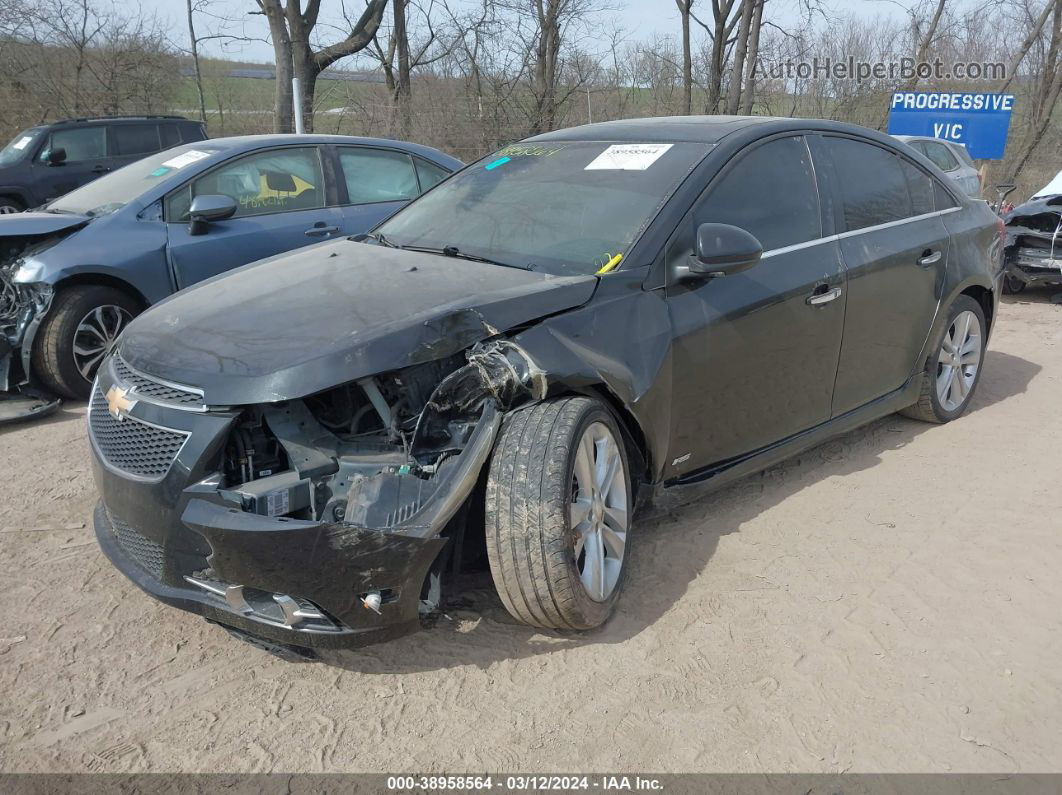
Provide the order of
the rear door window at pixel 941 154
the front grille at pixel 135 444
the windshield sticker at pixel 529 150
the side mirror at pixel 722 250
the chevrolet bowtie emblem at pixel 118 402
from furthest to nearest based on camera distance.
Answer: the rear door window at pixel 941 154 < the windshield sticker at pixel 529 150 < the side mirror at pixel 722 250 < the chevrolet bowtie emblem at pixel 118 402 < the front grille at pixel 135 444

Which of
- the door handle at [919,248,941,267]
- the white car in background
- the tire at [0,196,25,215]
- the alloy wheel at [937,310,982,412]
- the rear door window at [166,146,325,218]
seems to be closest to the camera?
the door handle at [919,248,941,267]

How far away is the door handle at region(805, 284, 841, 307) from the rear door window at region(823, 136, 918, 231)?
37 cm

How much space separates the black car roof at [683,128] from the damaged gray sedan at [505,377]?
0.07 ft

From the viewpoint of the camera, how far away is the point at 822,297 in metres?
3.95

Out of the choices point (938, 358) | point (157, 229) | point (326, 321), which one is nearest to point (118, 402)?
point (326, 321)

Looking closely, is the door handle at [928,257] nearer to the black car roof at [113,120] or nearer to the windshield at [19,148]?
the black car roof at [113,120]

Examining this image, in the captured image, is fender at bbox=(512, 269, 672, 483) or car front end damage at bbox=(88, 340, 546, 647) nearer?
car front end damage at bbox=(88, 340, 546, 647)

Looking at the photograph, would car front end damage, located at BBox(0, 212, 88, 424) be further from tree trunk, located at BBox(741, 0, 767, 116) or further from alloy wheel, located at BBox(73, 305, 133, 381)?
tree trunk, located at BBox(741, 0, 767, 116)

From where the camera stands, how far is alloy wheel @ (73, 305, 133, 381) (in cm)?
→ 558

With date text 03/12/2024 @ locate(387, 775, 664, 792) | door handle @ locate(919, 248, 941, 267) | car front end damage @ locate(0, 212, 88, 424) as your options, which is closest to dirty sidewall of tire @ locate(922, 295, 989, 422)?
door handle @ locate(919, 248, 941, 267)

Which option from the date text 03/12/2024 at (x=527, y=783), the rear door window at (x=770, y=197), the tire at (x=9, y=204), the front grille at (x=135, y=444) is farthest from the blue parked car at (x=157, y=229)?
the tire at (x=9, y=204)

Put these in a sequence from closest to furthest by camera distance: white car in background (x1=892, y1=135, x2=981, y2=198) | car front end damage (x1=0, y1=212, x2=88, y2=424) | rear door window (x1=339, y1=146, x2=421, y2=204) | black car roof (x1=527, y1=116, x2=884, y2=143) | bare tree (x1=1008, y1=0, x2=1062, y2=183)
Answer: black car roof (x1=527, y1=116, x2=884, y2=143) < car front end damage (x1=0, y1=212, x2=88, y2=424) < rear door window (x1=339, y1=146, x2=421, y2=204) < white car in background (x1=892, y1=135, x2=981, y2=198) < bare tree (x1=1008, y1=0, x2=1062, y2=183)

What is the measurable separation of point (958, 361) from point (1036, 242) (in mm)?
4864

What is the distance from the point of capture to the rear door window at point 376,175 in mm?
6754
